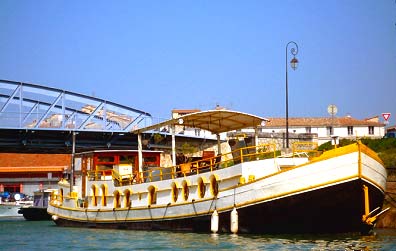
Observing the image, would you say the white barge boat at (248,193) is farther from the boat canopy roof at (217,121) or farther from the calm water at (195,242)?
the calm water at (195,242)

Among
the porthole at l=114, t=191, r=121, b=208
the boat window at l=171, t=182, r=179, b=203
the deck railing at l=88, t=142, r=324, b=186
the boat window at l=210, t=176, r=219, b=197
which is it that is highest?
the deck railing at l=88, t=142, r=324, b=186

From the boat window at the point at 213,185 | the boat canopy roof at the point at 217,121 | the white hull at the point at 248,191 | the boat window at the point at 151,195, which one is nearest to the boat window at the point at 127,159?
the white hull at the point at 248,191

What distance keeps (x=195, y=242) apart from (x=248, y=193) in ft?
7.65

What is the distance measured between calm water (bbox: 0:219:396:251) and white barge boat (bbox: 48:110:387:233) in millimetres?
492

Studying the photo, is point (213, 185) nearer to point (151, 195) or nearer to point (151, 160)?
point (151, 195)

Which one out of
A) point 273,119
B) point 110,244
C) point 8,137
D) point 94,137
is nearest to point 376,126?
point 273,119

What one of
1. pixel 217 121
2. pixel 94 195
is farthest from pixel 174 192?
pixel 94 195

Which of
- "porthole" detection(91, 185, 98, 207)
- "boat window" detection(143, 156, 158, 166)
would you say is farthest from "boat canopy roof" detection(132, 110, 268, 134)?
"porthole" detection(91, 185, 98, 207)

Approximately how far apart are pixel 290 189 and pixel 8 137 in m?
38.3

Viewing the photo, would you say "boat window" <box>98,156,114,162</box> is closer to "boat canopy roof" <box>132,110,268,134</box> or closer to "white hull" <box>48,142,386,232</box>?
"white hull" <box>48,142,386,232</box>

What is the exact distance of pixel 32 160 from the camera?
219ft

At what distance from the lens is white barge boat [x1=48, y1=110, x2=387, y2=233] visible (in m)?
A: 17.7

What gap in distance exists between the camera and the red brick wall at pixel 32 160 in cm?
6512

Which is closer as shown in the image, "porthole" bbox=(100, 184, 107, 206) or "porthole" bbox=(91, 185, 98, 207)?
"porthole" bbox=(100, 184, 107, 206)
